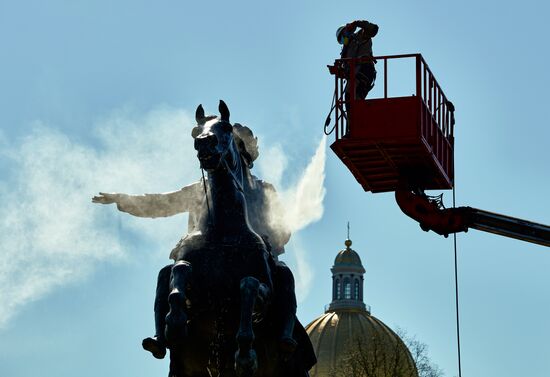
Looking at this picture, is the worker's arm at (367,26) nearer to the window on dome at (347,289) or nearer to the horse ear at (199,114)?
the horse ear at (199,114)

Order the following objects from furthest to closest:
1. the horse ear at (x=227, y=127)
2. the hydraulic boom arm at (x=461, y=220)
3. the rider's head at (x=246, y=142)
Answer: the hydraulic boom arm at (x=461, y=220), the rider's head at (x=246, y=142), the horse ear at (x=227, y=127)

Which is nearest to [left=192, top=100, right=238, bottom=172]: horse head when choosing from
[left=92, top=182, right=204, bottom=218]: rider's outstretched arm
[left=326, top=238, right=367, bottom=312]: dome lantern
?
[left=92, top=182, right=204, bottom=218]: rider's outstretched arm

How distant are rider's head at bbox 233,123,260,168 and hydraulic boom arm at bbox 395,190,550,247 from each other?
1007 centimetres

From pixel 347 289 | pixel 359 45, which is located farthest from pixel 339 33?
pixel 347 289

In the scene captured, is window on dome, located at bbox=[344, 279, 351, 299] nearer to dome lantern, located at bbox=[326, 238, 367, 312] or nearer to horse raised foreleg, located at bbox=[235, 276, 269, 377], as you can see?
dome lantern, located at bbox=[326, 238, 367, 312]

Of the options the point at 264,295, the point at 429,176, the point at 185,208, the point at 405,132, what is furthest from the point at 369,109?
the point at 264,295

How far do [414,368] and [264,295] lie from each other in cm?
3510

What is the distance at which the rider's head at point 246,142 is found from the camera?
17.9m

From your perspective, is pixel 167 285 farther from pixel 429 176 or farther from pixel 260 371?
pixel 429 176

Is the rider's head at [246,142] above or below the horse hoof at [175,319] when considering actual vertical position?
above

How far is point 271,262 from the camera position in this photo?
1717 cm

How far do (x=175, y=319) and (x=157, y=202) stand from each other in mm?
2574

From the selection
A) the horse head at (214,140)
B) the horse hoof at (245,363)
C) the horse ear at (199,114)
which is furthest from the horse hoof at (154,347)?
the horse ear at (199,114)

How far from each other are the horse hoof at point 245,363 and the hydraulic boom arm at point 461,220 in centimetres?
1185
